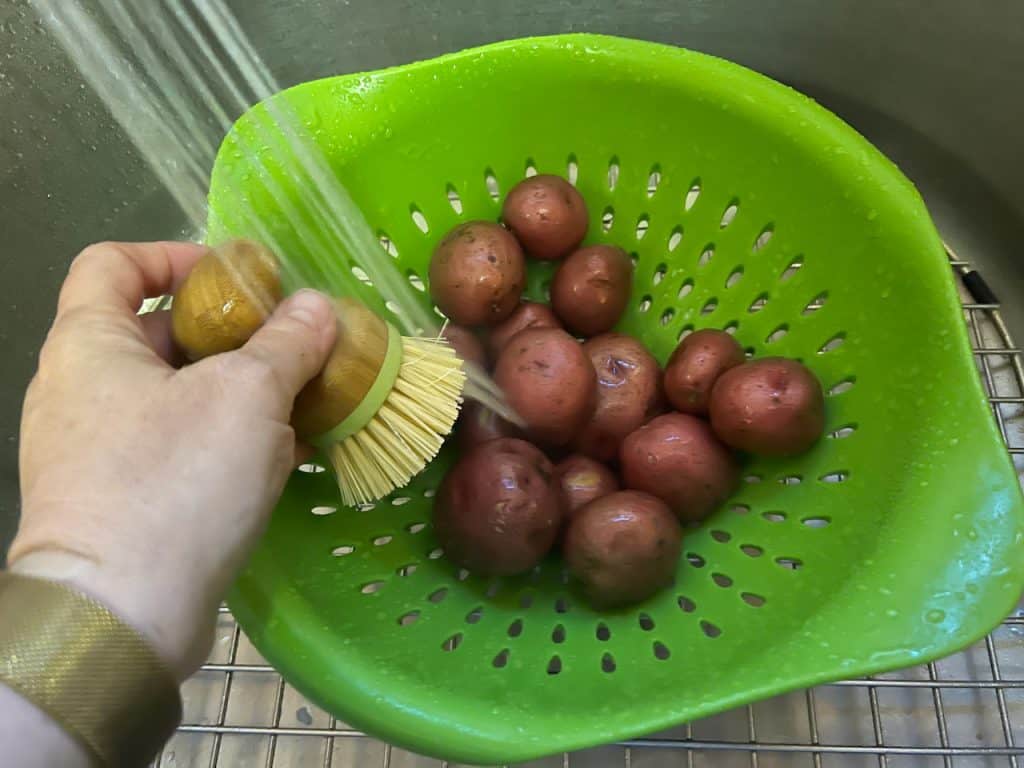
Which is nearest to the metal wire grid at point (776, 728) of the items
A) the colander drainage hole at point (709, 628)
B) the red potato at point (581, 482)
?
the colander drainage hole at point (709, 628)

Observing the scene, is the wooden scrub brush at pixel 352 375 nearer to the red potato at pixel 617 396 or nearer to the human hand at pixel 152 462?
the human hand at pixel 152 462

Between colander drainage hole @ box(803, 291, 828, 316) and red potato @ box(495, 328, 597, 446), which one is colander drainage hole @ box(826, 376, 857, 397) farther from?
red potato @ box(495, 328, 597, 446)

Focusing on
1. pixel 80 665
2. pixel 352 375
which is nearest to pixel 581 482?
pixel 352 375

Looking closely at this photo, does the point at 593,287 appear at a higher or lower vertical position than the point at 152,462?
lower

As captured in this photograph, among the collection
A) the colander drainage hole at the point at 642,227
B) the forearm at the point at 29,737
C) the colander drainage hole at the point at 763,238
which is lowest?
the colander drainage hole at the point at 763,238

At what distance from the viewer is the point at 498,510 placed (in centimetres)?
68

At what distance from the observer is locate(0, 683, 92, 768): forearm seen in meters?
0.38

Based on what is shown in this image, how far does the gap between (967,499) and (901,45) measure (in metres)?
0.58

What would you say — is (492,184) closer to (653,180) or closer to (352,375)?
(653,180)

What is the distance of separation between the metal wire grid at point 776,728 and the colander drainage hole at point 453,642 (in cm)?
12

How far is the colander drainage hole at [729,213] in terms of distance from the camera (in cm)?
83

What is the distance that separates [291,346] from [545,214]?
1.21ft

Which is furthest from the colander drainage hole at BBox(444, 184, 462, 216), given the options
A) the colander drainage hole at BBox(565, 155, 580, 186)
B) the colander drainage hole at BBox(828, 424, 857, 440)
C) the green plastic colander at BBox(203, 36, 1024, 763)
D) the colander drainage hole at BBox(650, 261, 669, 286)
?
the colander drainage hole at BBox(828, 424, 857, 440)

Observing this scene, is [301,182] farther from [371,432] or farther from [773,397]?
[773,397]
